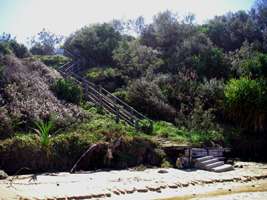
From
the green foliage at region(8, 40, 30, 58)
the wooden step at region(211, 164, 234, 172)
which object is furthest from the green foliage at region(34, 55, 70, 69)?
the wooden step at region(211, 164, 234, 172)

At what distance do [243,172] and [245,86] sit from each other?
6.50 metres

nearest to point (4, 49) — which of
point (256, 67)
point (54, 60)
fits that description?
point (54, 60)

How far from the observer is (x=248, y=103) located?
21.4 metres

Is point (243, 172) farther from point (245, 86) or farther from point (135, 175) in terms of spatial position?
point (245, 86)

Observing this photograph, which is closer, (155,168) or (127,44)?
(155,168)

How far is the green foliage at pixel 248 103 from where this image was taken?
21.2 m

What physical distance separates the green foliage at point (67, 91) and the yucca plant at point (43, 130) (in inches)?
152

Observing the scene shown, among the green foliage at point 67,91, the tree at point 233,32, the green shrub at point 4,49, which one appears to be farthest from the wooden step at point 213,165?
the tree at point 233,32

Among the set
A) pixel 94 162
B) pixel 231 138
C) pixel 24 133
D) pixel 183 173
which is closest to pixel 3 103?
pixel 24 133

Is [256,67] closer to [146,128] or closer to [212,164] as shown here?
[146,128]

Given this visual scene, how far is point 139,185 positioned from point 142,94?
10836 mm

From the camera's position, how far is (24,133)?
670 inches

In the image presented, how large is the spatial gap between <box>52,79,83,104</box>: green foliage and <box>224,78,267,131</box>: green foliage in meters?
8.28

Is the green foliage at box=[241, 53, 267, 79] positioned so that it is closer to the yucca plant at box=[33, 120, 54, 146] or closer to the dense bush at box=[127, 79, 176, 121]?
the dense bush at box=[127, 79, 176, 121]
